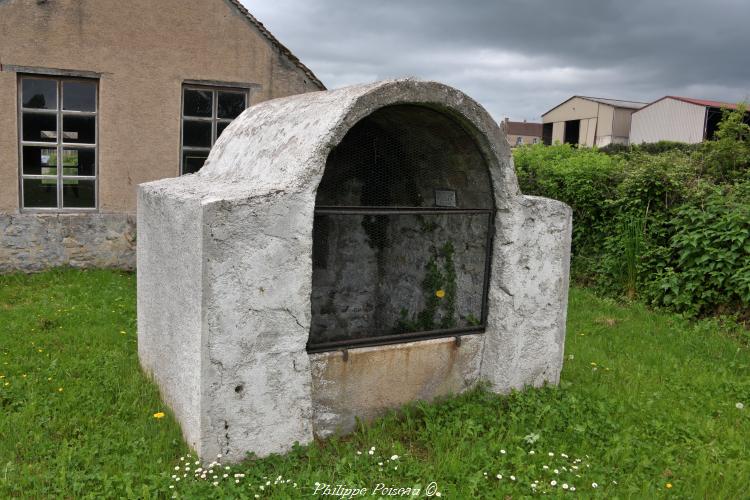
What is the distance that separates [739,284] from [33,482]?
685 centimetres

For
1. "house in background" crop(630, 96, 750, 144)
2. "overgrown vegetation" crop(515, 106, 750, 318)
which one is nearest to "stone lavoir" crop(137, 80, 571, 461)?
"overgrown vegetation" crop(515, 106, 750, 318)

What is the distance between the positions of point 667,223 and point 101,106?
7.82m

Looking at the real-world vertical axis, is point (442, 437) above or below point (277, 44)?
below

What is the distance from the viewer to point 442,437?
4.12 m

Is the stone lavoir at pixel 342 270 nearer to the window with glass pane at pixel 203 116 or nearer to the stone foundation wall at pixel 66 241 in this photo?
the window with glass pane at pixel 203 116

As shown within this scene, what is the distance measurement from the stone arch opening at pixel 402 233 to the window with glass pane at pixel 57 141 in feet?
15.5

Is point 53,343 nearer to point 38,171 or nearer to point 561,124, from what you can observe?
point 38,171

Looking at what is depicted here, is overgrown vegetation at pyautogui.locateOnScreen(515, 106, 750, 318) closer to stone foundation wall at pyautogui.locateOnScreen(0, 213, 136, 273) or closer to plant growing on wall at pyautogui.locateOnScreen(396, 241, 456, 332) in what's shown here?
plant growing on wall at pyautogui.locateOnScreen(396, 241, 456, 332)

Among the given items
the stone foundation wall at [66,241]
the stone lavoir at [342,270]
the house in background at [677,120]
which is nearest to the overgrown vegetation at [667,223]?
the stone lavoir at [342,270]

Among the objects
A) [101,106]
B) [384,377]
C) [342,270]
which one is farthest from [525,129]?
[384,377]

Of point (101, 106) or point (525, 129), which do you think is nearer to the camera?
point (101, 106)

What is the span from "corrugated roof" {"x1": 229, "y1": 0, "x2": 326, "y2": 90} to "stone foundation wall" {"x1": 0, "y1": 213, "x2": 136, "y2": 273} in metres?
3.43

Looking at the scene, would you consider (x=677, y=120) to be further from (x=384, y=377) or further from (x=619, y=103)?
(x=384, y=377)

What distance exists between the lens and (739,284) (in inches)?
272
